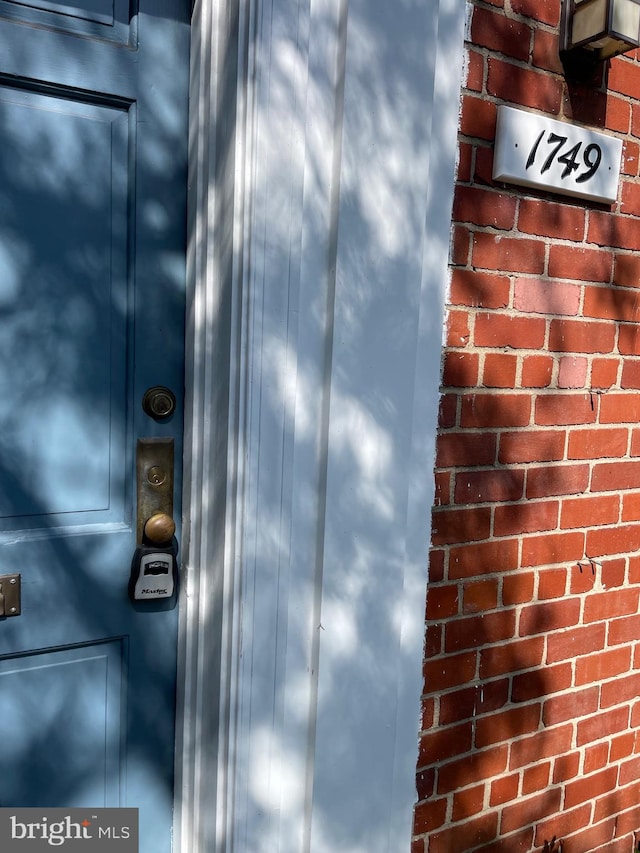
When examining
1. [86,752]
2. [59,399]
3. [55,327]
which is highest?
[55,327]

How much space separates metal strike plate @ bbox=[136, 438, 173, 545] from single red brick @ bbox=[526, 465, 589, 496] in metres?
0.88

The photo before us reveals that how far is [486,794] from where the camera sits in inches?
72.8

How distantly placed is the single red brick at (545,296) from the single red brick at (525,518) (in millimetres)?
481

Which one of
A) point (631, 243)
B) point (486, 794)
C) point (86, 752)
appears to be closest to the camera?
point (86, 752)

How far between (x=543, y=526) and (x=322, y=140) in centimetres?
108

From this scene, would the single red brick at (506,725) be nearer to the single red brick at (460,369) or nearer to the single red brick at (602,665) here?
the single red brick at (602,665)

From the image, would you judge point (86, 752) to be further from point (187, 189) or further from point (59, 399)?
point (187, 189)

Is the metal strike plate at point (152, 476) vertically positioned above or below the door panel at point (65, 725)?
above

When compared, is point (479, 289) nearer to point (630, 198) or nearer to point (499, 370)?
point (499, 370)

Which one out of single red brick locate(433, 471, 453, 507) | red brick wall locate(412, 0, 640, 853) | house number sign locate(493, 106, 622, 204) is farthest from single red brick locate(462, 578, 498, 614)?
house number sign locate(493, 106, 622, 204)

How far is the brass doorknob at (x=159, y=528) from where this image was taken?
168 centimetres

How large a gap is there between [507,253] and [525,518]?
651 millimetres

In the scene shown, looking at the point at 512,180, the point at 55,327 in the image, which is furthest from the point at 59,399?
the point at 512,180

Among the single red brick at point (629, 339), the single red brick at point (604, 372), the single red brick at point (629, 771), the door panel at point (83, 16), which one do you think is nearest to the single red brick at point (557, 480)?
the single red brick at point (604, 372)
